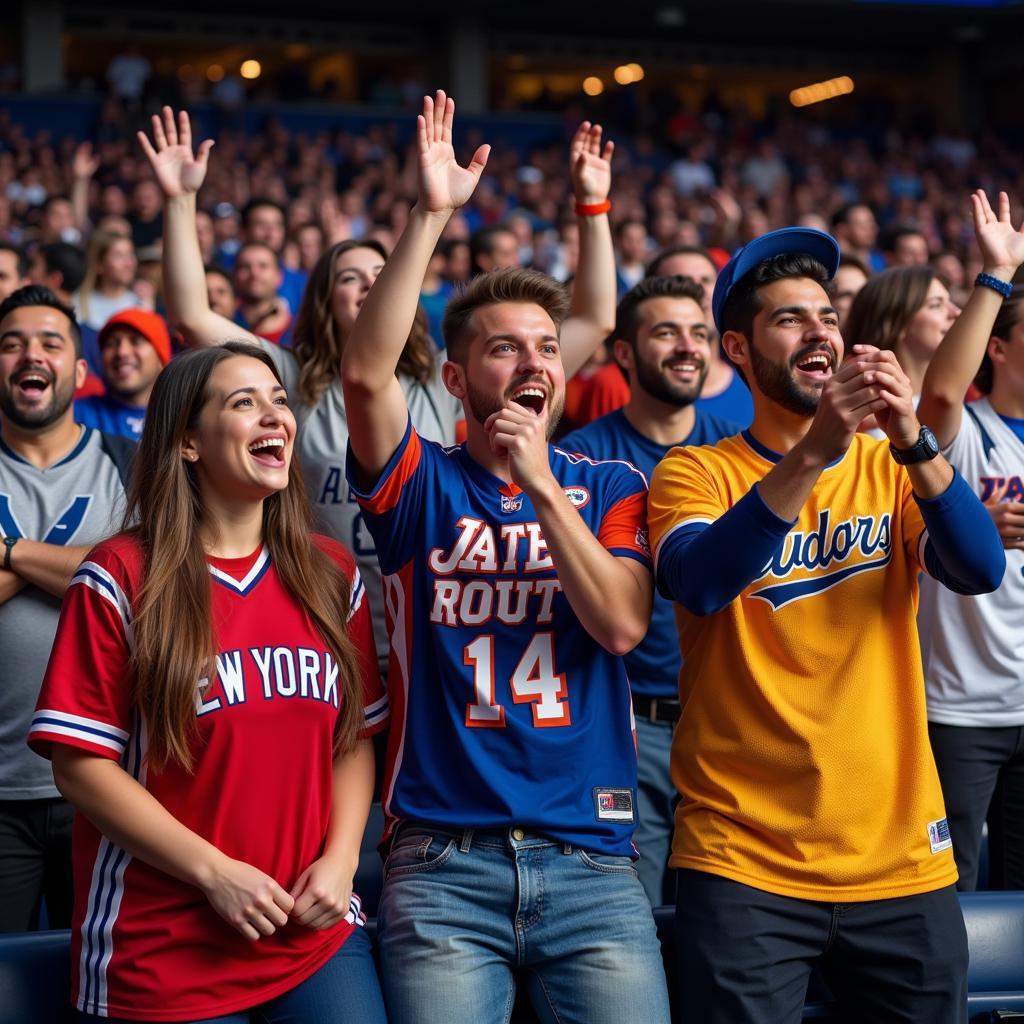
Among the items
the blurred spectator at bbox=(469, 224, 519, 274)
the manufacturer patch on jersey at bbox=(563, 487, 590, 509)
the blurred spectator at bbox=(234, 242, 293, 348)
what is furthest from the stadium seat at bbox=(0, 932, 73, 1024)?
the blurred spectator at bbox=(469, 224, 519, 274)

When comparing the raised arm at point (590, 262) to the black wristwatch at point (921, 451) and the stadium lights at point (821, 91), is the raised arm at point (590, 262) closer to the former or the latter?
the black wristwatch at point (921, 451)

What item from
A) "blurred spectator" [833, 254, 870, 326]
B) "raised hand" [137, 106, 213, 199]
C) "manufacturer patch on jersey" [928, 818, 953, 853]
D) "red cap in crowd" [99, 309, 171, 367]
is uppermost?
"raised hand" [137, 106, 213, 199]

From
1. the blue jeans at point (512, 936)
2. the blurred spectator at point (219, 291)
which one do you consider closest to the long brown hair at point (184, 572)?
the blue jeans at point (512, 936)

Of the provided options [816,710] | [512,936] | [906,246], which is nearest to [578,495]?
[816,710]

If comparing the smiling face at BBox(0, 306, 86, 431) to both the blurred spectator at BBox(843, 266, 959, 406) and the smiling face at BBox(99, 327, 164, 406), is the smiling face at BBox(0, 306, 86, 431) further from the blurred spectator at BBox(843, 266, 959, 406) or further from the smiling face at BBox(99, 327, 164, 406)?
the blurred spectator at BBox(843, 266, 959, 406)

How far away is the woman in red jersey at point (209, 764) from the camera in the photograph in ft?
7.73

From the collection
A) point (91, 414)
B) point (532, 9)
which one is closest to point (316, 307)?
point (91, 414)

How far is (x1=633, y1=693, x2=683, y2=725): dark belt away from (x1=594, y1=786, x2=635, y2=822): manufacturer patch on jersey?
1.04m

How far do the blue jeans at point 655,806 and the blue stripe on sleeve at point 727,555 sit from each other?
1.22 meters

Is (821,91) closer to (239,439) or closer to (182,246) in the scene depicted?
(182,246)

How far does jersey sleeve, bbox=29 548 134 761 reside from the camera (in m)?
2.38

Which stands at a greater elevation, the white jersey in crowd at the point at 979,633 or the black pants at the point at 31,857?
the white jersey in crowd at the point at 979,633

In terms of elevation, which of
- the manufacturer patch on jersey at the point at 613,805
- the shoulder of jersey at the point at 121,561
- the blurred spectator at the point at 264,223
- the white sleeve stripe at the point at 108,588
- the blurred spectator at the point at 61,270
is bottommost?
the manufacturer patch on jersey at the point at 613,805

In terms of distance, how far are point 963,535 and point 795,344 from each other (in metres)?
0.53
